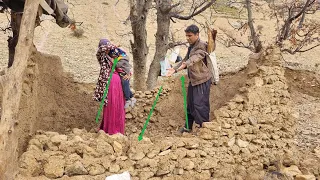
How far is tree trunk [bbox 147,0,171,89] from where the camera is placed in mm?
8266

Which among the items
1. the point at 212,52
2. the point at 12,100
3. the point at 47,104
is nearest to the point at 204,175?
the point at 212,52

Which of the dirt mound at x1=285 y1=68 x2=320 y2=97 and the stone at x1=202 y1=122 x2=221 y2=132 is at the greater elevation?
the dirt mound at x1=285 y1=68 x2=320 y2=97

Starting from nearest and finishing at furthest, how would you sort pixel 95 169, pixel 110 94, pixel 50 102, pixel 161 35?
pixel 95 169 → pixel 110 94 → pixel 50 102 → pixel 161 35

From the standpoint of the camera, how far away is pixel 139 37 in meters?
8.44

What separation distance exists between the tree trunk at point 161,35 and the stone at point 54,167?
5.13m

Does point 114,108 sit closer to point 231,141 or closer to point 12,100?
point 231,141

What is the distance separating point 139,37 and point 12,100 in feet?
17.1

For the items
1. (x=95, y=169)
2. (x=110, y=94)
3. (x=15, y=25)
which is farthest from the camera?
(x=15, y=25)

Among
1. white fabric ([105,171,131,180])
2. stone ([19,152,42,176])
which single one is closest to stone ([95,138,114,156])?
white fabric ([105,171,131,180])

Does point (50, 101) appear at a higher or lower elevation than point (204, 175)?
higher

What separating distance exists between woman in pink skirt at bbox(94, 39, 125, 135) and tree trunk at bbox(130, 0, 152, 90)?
9.76ft

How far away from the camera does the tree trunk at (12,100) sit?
3361 millimetres

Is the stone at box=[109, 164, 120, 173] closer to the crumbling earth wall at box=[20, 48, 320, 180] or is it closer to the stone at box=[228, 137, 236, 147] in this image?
the crumbling earth wall at box=[20, 48, 320, 180]

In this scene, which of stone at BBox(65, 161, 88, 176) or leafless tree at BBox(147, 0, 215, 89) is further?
leafless tree at BBox(147, 0, 215, 89)
